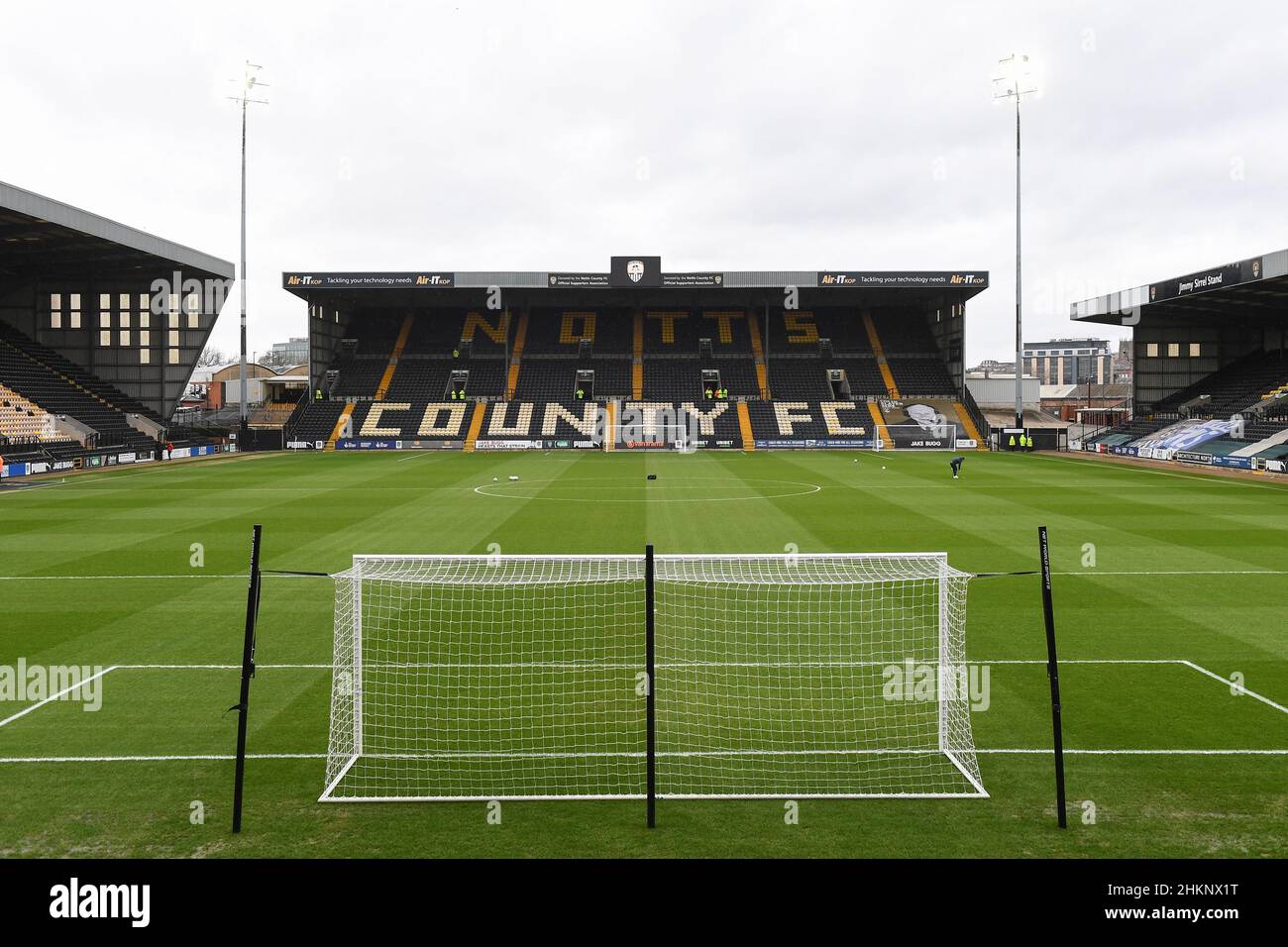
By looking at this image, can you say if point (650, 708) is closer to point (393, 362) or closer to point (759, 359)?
point (759, 359)

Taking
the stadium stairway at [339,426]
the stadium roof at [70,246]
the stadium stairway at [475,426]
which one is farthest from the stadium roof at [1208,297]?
the stadium roof at [70,246]

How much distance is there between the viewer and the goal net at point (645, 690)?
7.25 m

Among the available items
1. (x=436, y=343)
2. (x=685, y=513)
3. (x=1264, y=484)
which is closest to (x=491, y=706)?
(x=685, y=513)

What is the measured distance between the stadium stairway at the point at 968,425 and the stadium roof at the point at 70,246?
4632cm

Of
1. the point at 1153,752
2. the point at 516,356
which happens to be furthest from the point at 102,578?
the point at 516,356

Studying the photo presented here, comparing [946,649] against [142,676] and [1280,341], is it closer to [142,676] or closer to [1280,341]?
[142,676]

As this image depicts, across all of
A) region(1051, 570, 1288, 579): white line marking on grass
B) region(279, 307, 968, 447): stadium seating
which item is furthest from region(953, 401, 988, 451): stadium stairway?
region(1051, 570, 1288, 579): white line marking on grass

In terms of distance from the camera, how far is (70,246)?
4178 cm

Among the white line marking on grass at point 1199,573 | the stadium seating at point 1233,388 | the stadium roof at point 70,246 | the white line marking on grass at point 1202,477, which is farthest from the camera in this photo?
the stadium seating at point 1233,388

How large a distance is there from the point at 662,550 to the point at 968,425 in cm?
4491

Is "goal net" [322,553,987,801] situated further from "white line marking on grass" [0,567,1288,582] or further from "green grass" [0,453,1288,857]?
"white line marking on grass" [0,567,1288,582]

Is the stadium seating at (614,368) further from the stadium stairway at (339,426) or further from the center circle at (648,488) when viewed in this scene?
the center circle at (648,488)

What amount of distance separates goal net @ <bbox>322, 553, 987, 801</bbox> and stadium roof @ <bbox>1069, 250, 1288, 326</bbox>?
35.6m

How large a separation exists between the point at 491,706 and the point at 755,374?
5596 centimetres
